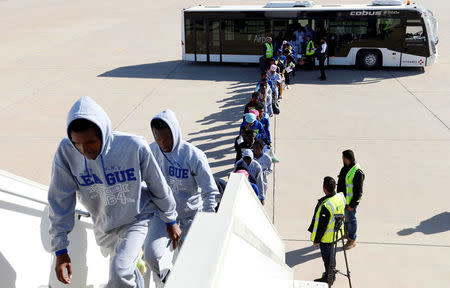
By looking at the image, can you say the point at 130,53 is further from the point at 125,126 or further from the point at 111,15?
the point at 111,15

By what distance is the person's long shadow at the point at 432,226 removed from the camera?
7.03m

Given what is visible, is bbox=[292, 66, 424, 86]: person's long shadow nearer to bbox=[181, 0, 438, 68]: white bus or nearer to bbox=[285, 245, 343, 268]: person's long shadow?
bbox=[181, 0, 438, 68]: white bus

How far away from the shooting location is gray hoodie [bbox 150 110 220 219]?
12.8 ft

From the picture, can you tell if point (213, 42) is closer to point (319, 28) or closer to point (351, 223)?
point (319, 28)

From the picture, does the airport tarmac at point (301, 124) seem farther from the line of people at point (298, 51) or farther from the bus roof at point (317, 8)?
the bus roof at point (317, 8)

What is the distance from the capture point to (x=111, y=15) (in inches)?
1420

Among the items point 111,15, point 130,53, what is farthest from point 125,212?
point 111,15

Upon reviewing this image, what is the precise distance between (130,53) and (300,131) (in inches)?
527

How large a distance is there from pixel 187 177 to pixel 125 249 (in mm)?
1206

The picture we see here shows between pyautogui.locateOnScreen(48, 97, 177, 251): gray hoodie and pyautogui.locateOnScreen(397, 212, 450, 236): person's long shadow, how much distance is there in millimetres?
5121

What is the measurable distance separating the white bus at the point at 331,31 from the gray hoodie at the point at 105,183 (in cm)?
1618

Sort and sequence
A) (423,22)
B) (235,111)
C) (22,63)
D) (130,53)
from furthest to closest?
(130,53) → (22,63) → (423,22) → (235,111)

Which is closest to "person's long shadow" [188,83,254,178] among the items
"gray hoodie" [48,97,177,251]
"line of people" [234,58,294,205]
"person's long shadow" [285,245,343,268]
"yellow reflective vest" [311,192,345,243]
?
"line of people" [234,58,294,205]

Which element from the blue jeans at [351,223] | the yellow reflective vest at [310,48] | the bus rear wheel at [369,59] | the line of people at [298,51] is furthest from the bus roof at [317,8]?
the blue jeans at [351,223]
